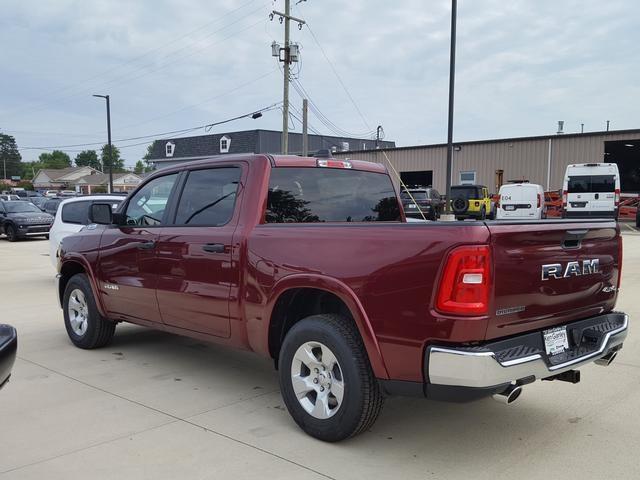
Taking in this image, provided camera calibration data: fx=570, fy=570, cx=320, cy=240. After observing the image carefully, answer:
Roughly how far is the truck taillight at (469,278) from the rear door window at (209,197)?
1943 mm

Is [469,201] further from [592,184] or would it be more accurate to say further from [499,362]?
[499,362]

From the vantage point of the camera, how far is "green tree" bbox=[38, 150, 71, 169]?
153625 mm

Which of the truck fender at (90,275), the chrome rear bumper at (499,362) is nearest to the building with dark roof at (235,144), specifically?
the truck fender at (90,275)

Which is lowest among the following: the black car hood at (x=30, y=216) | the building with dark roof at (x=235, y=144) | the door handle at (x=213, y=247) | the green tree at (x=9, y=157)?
the black car hood at (x=30, y=216)

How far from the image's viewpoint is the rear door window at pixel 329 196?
14.2 ft

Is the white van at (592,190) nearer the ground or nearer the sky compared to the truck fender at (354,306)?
nearer the sky

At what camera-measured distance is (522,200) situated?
73.8 ft

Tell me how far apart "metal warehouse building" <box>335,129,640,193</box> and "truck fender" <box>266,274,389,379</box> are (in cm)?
2790

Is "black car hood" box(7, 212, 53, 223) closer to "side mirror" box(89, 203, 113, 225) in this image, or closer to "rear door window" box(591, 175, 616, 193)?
"side mirror" box(89, 203, 113, 225)

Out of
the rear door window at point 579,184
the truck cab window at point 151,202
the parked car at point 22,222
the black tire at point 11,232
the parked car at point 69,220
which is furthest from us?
the rear door window at point 579,184

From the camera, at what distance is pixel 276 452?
3.47 m

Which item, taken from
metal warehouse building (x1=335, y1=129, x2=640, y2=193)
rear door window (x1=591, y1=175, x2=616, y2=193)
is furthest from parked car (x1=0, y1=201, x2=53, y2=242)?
rear door window (x1=591, y1=175, x2=616, y2=193)

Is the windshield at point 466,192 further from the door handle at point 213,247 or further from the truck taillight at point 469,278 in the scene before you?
the truck taillight at point 469,278

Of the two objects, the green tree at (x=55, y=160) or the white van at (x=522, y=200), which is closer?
the white van at (x=522, y=200)
